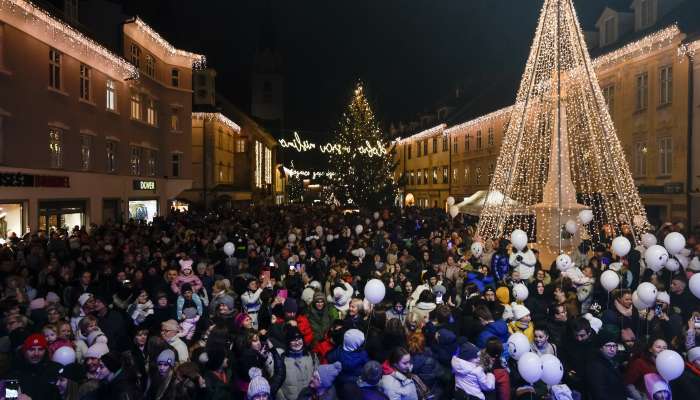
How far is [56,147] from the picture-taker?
20.6 metres

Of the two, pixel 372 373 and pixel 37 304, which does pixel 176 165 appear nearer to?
pixel 37 304

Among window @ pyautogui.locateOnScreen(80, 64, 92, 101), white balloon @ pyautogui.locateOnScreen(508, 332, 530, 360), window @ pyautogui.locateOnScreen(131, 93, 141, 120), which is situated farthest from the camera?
window @ pyautogui.locateOnScreen(131, 93, 141, 120)

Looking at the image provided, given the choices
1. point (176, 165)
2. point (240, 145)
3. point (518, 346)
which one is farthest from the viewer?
point (240, 145)

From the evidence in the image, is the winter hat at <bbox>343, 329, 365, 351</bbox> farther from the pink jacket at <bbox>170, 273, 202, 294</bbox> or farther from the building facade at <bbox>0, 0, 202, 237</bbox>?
the building facade at <bbox>0, 0, 202, 237</bbox>

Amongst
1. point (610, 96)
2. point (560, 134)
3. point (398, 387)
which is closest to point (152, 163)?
point (560, 134)

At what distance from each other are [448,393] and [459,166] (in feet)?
142

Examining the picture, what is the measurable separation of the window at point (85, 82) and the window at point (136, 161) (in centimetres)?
486

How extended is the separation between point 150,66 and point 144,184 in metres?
7.05

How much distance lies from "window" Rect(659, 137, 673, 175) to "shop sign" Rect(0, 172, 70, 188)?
77.3 feet

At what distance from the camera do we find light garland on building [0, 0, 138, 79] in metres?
17.6

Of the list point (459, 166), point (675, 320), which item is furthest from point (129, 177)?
point (459, 166)

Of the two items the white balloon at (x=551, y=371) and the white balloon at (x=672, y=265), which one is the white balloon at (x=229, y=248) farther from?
the white balloon at (x=551, y=371)

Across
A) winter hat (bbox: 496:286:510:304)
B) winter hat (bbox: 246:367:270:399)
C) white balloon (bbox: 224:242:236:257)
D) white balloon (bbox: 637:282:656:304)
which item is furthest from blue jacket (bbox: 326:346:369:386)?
white balloon (bbox: 224:242:236:257)

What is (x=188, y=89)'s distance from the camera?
33688 mm
